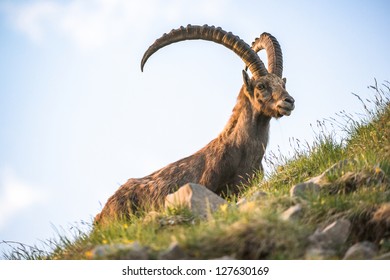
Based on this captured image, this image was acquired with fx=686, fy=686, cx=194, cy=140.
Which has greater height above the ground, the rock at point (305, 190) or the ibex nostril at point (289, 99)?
the ibex nostril at point (289, 99)

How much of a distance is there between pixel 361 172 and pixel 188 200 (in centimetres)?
196

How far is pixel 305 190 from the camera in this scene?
732 centimetres

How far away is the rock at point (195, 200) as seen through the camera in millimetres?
7672

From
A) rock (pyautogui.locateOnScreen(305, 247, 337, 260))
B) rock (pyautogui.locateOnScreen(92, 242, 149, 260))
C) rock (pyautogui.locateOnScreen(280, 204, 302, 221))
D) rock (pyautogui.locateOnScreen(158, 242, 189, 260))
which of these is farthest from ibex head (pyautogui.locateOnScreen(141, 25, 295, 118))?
rock (pyautogui.locateOnScreen(158, 242, 189, 260))

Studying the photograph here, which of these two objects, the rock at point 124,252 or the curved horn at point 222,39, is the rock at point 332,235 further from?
the curved horn at point 222,39

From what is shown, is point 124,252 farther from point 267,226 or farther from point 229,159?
point 229,159

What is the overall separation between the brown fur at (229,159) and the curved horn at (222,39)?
25cm

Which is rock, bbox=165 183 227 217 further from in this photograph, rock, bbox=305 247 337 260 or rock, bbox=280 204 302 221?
rock, bbox=305 247 337 260

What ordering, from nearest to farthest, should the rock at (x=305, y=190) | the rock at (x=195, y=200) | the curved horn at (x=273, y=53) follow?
the rock at (x=305, y=190), the rock at (x=195, y=200), the curved horn at (x=273, y=53)

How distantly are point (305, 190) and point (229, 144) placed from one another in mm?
4191

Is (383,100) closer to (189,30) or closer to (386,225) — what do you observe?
(189,30)

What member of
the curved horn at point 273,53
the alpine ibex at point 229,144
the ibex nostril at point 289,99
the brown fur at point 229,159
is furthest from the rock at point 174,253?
the curved horn at point 273,53
